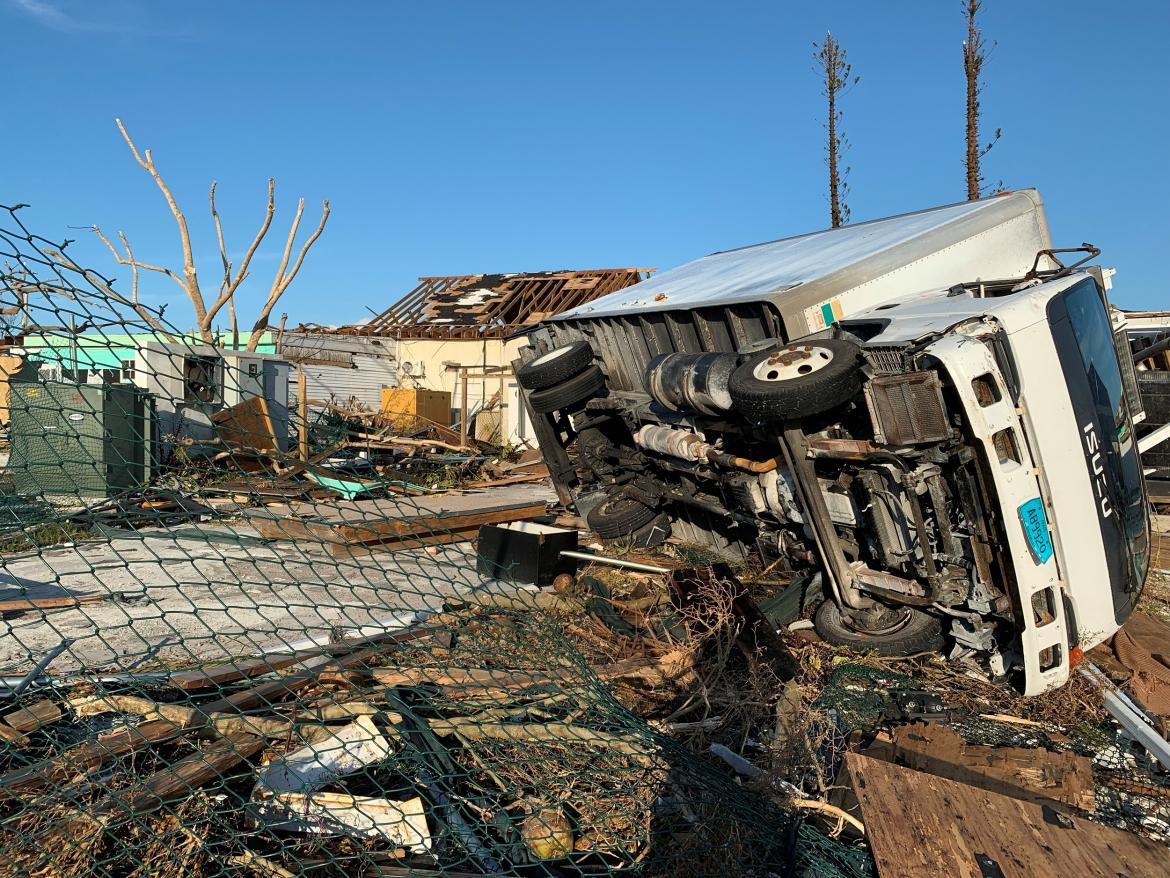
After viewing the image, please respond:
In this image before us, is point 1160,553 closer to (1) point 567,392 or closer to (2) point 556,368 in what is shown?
(1) point 567,392

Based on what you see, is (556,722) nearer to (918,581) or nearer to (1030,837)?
(1030,837)

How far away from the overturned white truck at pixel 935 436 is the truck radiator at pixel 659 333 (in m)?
0.03

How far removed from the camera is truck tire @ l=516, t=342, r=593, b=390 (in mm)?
7621

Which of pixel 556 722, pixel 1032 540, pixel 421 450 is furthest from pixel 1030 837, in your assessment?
pixel 421 450

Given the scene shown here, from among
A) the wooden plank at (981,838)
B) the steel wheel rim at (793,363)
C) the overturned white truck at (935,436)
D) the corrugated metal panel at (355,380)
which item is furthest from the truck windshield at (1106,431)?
the corrugated metal panel at (355,380)

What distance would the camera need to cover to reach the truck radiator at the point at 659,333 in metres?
5.82

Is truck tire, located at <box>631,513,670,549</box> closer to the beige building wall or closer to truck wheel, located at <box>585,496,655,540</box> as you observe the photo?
truck wheel, located at <box>585,496,655,540</box>

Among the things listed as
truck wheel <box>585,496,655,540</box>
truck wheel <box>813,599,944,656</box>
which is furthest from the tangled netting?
truck wheel <box>585,496,655,540</box>

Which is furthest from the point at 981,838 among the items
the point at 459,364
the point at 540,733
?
the point at 459,364

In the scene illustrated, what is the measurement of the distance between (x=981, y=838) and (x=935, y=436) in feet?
6.71

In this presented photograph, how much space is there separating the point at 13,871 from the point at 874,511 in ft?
13.0

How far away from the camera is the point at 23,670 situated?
4254 millimetres

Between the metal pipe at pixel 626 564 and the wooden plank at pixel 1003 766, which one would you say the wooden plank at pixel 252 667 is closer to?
the wooden plank at pixel 1003 766

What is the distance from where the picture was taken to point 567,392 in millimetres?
7633
